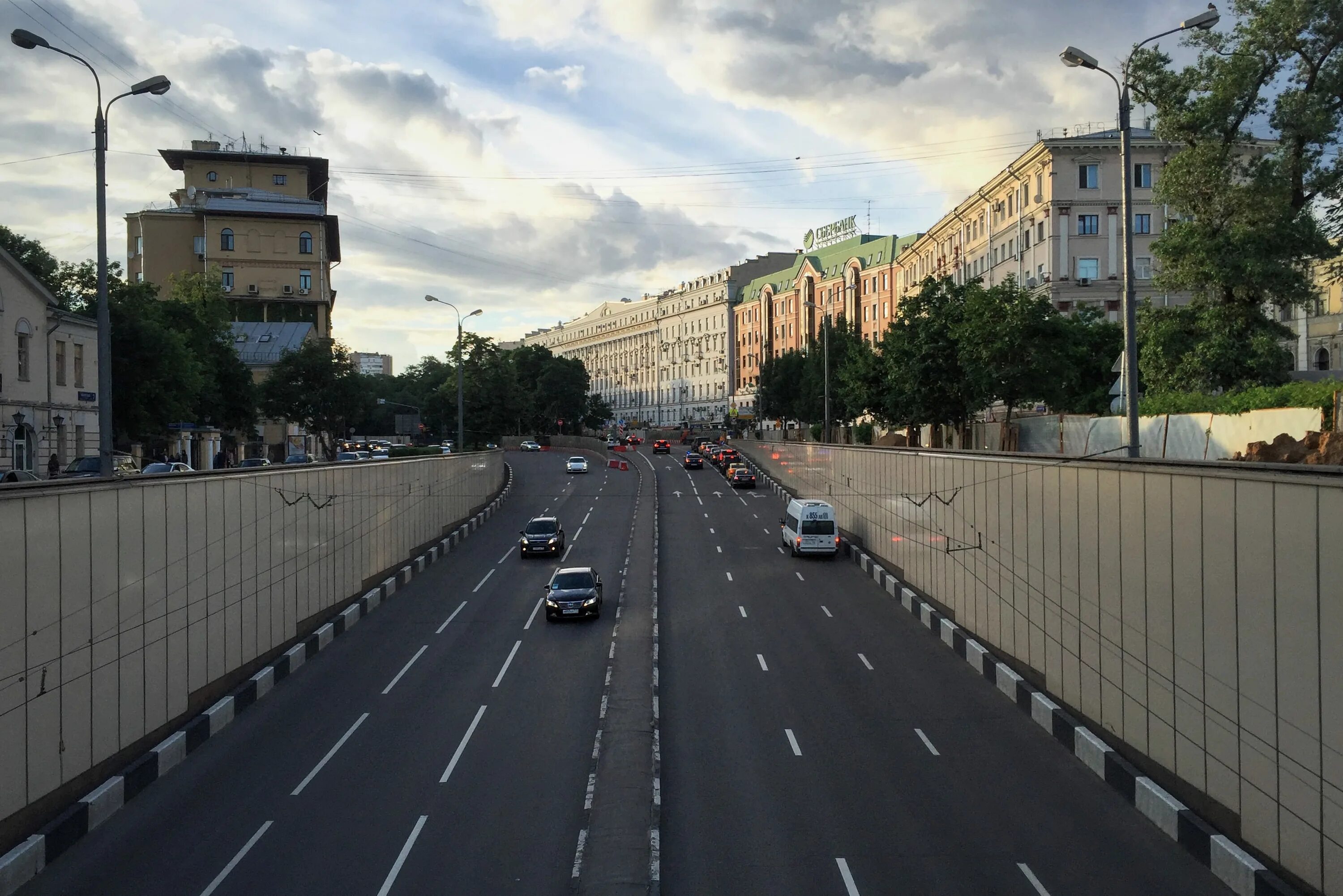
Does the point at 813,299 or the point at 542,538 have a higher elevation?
the point at 813,299

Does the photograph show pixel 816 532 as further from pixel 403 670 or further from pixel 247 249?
pixel 247 249

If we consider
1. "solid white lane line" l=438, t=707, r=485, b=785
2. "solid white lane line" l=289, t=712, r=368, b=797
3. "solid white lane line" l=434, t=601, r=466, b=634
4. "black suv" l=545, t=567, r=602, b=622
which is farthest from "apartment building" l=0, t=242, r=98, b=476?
"solid white lane line" l=438, t=707, r=485, b=785

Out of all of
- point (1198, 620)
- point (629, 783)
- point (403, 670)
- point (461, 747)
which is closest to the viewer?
point (1198, 620)

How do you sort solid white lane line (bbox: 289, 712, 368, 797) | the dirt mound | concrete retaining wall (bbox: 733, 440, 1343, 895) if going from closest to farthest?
concrete retaining wall (bbox: 733, 440, 1343, 895), solid white lane line (bbox: 289, 712, 368, 797), the dirt mound

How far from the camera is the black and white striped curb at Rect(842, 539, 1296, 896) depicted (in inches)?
475

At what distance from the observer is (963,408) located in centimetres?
4806

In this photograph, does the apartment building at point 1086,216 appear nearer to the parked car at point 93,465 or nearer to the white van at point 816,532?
the white van at point 816,532

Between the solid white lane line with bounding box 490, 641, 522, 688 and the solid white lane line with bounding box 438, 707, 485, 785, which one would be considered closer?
the solid white lane line with bounding box 438, 707, 485, 785

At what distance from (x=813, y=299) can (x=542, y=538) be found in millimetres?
81694

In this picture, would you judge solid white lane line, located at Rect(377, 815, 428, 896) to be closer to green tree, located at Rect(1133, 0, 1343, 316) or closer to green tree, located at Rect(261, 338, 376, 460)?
green tree, located at Rect(1133, 0, 1343, 316)

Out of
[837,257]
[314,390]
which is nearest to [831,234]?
[837,257]

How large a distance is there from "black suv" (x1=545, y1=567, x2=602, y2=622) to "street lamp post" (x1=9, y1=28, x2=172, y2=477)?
1265cm

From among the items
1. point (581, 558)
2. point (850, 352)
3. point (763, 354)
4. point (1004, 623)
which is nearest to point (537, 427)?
point (763, 354)

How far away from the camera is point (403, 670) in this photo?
24312 millimetres
